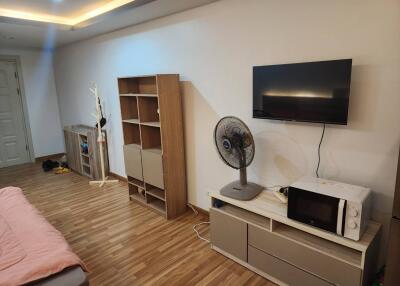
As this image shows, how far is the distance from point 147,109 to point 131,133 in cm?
54

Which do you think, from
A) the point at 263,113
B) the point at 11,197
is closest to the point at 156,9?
the point at 263,113

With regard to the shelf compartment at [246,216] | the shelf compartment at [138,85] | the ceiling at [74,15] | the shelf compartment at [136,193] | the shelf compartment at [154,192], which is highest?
the ceiling at [74,15]

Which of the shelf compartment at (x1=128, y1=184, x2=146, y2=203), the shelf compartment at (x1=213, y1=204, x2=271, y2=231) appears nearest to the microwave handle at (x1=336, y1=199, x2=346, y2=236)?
the shelf compartment at (x1=213, y1=204, x2=271, y2=231)

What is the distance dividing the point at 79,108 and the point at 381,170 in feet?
16.4

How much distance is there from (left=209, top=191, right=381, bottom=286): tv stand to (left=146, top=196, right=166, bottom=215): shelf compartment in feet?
3.11

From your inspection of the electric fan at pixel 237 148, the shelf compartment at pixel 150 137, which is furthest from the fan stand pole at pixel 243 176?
the shelf compartment at pixel 150 137

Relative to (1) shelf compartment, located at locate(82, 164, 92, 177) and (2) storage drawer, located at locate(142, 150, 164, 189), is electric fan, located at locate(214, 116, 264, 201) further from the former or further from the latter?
(1) shelf compartment, located at locate(82, 164, 92, 177)

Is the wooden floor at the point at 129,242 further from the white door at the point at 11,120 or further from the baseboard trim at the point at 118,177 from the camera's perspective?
the white door at the point at 11,120

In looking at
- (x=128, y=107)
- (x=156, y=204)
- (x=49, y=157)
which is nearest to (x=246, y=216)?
(x=156, y=204)

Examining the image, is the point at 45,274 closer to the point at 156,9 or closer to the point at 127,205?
the point at 127,205

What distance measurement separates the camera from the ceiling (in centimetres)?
279

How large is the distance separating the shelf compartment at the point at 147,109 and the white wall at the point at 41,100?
3.61 m

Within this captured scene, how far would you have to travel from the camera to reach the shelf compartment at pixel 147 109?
328cm

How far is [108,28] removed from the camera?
12.1 feet
